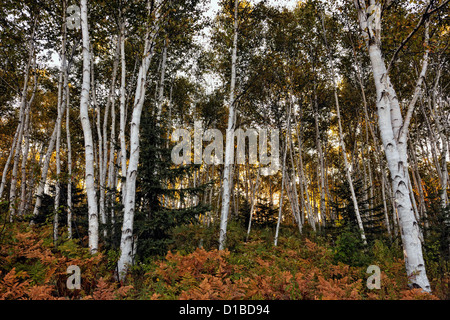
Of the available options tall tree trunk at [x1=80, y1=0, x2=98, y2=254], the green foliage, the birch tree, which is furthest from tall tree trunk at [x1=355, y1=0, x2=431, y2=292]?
tall tree trunk at [x1=80, y1=0, x2=98, y2=254]

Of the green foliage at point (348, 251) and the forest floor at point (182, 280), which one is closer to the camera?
the forest floor at point (182, 280)

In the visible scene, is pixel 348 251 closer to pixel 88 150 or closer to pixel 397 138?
pixel 397 138

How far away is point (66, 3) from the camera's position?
696 cm

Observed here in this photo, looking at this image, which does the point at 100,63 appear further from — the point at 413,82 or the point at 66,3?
the point at 413,82

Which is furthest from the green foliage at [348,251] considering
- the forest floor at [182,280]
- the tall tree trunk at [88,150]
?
the tall tree trunk at [88,150]

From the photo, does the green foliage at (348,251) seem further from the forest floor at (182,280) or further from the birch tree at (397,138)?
the birch tree at (397,138)

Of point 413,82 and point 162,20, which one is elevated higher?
point 413,82

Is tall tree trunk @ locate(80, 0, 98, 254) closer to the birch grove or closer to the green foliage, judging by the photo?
the birch grove

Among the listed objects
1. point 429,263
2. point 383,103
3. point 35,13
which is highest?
point 35,13

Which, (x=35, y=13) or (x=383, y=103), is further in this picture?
(x=35, y=13)

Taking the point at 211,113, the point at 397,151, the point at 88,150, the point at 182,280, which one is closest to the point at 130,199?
the point at 88,150
